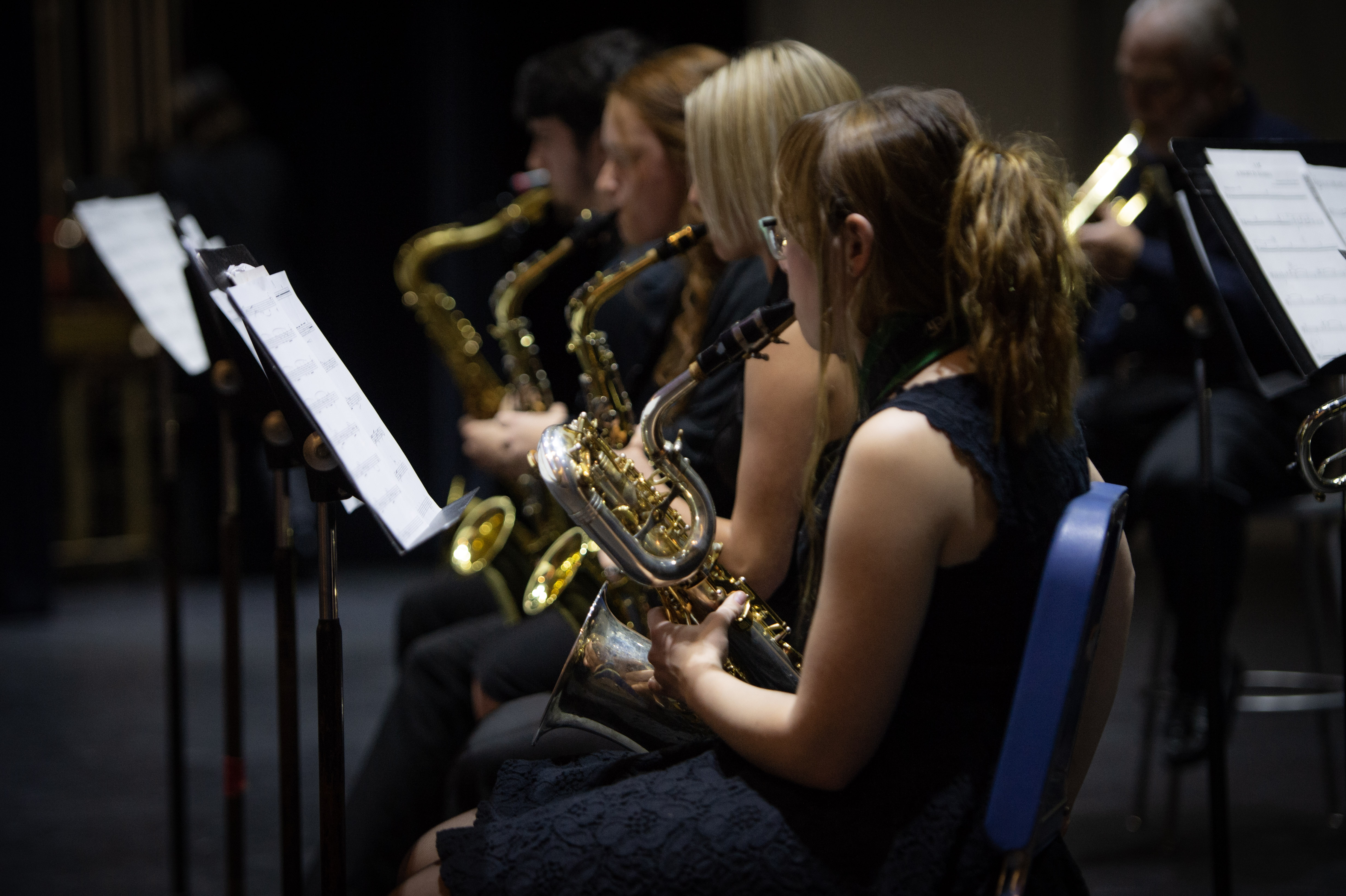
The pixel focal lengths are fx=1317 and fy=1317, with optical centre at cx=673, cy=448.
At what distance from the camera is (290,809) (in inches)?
68.2

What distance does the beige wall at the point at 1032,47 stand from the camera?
5340mm

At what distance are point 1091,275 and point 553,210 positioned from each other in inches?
150

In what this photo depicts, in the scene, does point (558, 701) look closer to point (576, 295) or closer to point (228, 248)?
point (228, 248)

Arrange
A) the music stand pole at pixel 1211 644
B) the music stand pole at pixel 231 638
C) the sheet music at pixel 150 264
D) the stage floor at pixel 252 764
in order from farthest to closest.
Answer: the stage floor at pixel 252 764
the sheet music at pixel 150 264
the music stand pole at pixel 231 638
the music stand pole at pixel 1211 644

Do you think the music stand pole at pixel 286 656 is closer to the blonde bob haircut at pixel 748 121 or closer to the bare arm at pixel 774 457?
the bare arm at pixel 774 457

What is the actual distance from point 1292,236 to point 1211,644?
0.66 metres

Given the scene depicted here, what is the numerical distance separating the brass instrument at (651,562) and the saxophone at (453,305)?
1.46 metres

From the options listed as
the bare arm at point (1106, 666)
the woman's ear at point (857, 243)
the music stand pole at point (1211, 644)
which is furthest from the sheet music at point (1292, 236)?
the woman's ear at point (857, 243)

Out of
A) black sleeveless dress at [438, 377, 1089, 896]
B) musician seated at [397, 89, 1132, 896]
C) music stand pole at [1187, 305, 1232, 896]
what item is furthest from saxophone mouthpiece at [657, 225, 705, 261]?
black sleeveless dress at [438, 377, 1089, 896]

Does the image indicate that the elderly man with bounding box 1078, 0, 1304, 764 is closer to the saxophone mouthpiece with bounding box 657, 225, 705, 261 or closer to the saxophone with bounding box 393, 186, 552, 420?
the saxophone mouthpiece with bounding box 657, 225, 705, 261

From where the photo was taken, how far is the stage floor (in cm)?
255

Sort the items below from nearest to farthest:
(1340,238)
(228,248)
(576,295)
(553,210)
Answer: (228,248)
(1340,238)
(576,295)
(553,210)

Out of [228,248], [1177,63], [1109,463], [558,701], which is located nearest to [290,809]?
[558,701]

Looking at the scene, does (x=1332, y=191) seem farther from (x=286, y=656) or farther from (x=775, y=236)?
(x=286, y=656)
